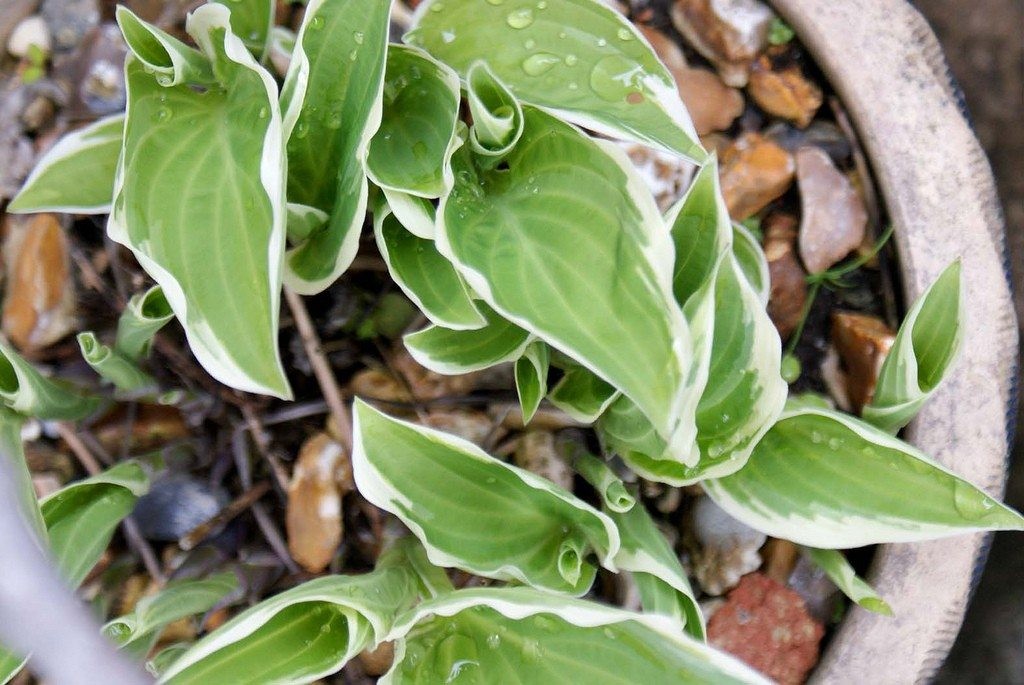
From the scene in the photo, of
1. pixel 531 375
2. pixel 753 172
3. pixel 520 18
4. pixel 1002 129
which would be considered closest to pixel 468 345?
pixel 531 375

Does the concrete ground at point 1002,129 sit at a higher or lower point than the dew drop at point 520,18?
lower

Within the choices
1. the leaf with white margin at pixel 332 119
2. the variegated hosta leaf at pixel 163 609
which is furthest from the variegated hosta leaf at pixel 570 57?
the variegated hosta leaf at pixel 163 609

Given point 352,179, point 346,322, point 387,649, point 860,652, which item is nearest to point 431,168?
point 352,179

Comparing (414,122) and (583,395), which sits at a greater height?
(414,122)

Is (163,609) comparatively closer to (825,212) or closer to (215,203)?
(215,203)

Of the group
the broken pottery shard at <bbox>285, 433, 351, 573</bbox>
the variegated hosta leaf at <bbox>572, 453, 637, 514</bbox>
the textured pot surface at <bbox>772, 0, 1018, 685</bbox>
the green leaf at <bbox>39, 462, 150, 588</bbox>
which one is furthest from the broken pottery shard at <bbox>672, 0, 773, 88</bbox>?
the green leaf at <bbox>39, 462, 150, 588</bbox>

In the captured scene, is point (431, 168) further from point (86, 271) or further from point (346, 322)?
point (86, 271)

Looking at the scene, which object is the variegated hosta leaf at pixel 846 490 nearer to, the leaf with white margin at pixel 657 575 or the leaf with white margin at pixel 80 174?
the leaf with white margin at pixel 657 575
